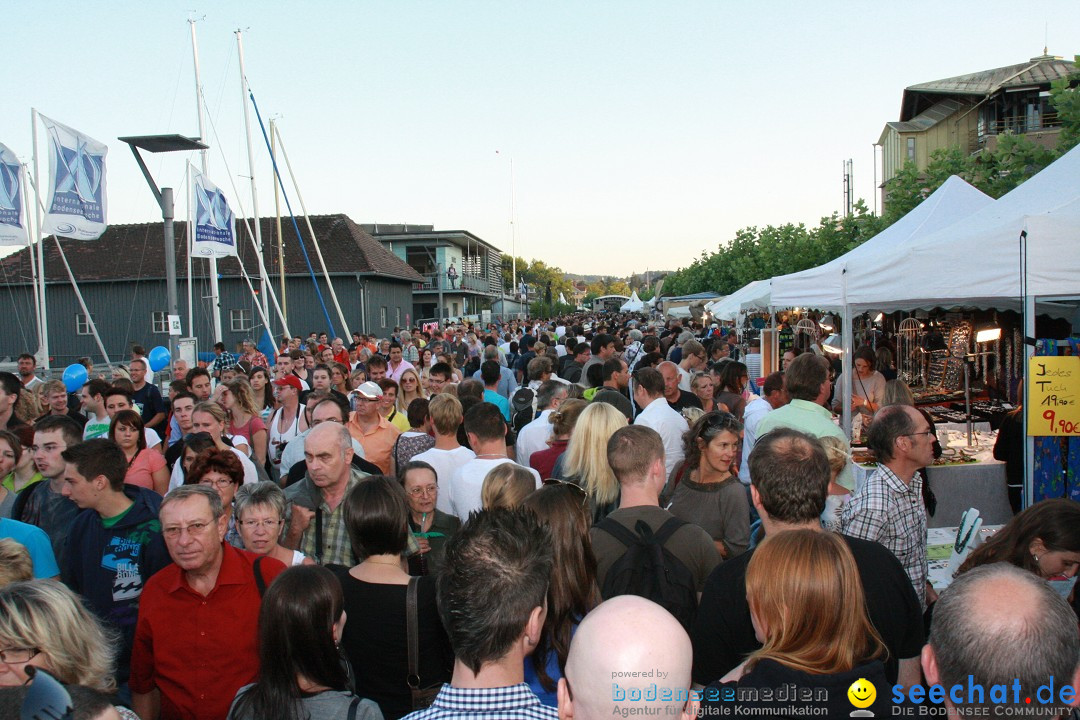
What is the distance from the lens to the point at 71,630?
7.36 feet

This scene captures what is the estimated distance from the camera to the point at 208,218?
53.7 ft

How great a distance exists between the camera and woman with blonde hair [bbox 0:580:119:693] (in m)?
2.16

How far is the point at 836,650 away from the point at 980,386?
10765mm

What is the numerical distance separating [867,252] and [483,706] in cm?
798

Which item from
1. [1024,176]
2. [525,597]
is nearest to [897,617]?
[525,597]

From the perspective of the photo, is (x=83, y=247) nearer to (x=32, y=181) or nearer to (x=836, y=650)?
A: (x=32, y=181)

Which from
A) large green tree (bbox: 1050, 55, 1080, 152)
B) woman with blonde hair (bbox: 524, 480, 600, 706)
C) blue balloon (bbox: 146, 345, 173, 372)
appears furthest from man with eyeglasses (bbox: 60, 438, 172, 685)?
large green tree (bbox: 1050, 55, 1080, 152)

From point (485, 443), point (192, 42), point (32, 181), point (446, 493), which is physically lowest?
point (446, 493)

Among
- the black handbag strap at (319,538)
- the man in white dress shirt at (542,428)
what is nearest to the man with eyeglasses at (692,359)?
the man in white dress shirt at (542,428)

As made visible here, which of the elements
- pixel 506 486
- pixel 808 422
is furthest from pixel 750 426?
pixel 506 486

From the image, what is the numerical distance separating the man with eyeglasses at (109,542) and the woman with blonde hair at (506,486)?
1.63 m

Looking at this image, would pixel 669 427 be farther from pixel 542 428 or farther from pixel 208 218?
pixel 208 218

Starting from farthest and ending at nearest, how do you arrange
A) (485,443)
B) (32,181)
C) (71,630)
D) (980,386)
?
(32,181) < (980,386) < (485,443) < (71,630)

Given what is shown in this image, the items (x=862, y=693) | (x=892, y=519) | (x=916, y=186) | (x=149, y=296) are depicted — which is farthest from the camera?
(x=149, y=296)
